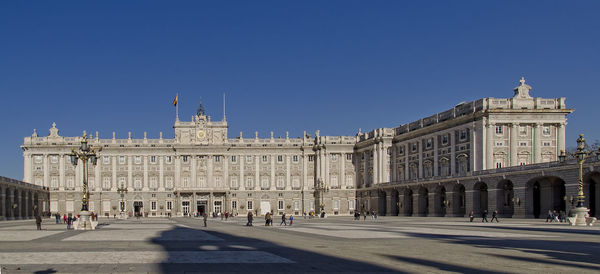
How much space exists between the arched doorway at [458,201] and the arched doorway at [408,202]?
13.7 m

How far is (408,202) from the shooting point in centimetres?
9688

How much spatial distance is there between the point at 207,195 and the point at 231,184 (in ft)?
16.1

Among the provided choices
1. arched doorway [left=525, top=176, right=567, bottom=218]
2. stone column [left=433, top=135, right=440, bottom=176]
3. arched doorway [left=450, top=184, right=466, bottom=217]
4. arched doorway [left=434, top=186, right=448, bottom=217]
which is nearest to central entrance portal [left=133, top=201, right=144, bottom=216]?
stone column [left=433, top=135, right=440, bottom=176]

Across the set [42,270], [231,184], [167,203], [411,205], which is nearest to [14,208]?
[167,203]

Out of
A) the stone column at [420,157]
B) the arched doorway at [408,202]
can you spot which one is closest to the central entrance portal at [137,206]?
the arched doorway at [408,202]

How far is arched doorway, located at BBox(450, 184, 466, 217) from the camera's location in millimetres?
81000

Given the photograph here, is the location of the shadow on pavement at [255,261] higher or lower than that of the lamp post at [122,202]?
higher

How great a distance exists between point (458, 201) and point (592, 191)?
67.2ft

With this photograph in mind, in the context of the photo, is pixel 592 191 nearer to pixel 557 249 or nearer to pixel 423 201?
pixel 423 201

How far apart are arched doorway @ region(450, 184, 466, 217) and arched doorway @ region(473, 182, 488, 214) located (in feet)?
11.5

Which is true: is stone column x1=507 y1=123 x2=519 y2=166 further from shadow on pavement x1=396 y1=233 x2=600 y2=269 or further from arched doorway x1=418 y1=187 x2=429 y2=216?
shadow on pavement x1=396 y1=233 x2=600 y2=269

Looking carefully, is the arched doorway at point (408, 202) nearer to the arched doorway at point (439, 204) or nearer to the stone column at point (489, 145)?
the arched doorway at point (439, 204)

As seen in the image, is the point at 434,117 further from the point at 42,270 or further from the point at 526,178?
the point at 42,270

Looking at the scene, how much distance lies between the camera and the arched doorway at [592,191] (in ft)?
198
